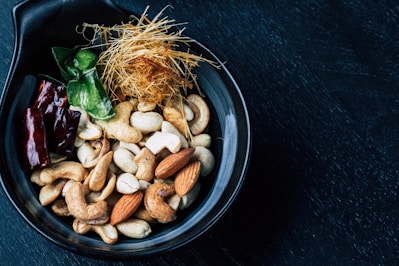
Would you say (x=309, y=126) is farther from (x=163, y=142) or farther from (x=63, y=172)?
(x=63, y=172)

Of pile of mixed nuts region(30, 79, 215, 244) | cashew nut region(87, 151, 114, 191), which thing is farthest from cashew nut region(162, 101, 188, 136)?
cashew nut region(87, 151, 114, 191)

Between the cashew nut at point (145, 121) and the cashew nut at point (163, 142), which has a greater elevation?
the cashew nut at point (145, 121)

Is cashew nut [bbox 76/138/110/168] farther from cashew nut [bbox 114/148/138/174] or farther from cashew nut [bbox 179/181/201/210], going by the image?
cashew nut [bbox 179/181/201/210]

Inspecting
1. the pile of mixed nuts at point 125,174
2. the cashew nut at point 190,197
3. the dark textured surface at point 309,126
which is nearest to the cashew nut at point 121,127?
the pile of mixed nuts at point 125,174

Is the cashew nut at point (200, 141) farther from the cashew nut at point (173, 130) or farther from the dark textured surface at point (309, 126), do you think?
the dark textured surface at point (309, 126)

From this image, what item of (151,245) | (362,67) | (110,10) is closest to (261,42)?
(362,67)
